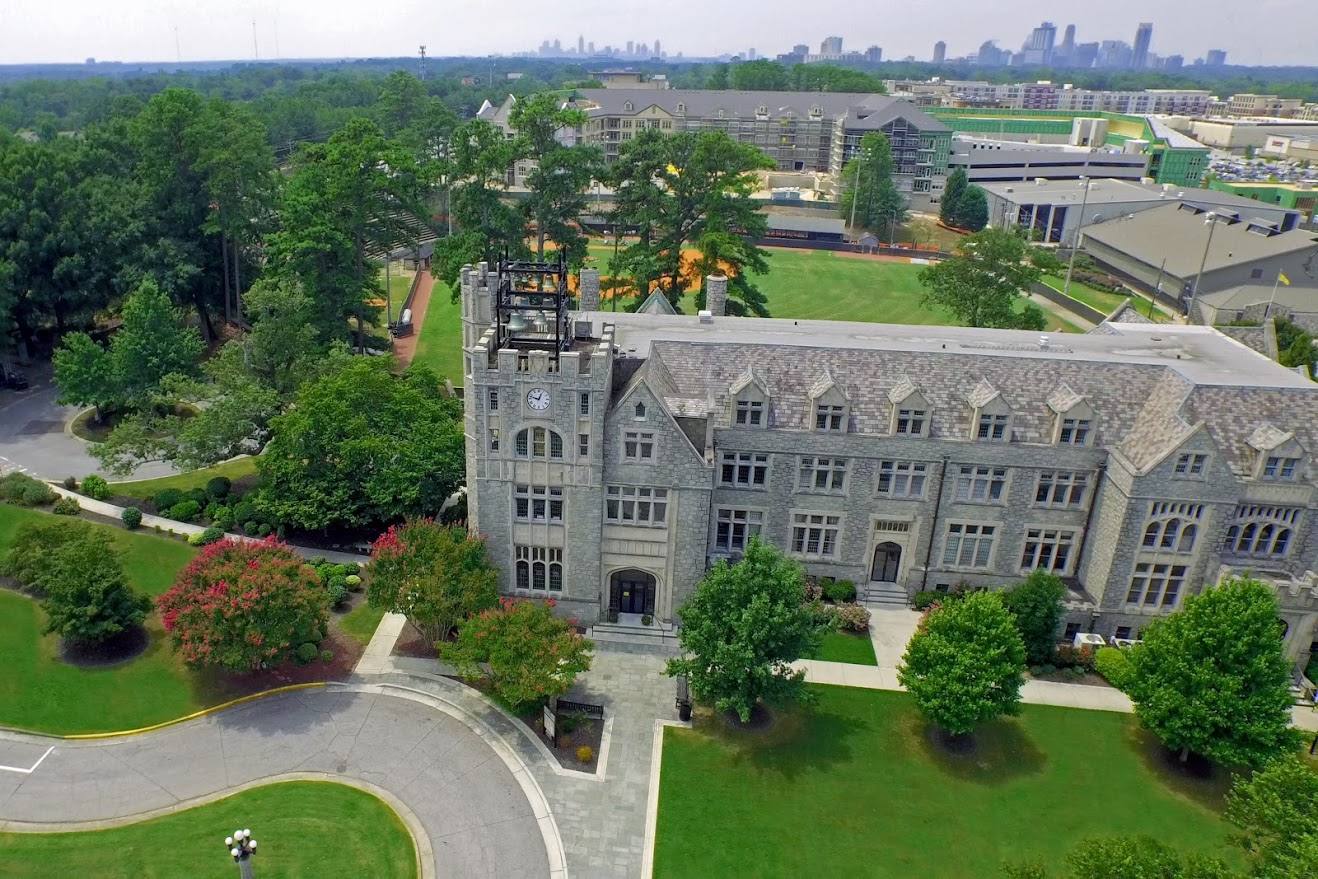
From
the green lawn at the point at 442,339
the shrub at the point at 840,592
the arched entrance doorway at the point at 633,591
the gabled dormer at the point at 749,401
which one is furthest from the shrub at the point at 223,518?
the shrub at the point at 840,592

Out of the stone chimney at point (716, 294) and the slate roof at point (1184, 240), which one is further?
the slate roof at point (1184, 240)

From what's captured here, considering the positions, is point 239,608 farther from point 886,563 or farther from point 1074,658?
point 1074,658

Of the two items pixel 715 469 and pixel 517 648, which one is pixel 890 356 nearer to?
pixel 715 469

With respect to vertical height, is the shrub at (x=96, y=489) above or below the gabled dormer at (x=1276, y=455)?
below

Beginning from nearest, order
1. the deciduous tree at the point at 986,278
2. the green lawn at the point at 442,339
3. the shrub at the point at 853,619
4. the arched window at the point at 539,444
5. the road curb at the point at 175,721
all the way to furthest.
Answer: the road curb at the point at 175,721, the arched window at the point at 539,444, the shrub at the point at 853,619, the deciduous tree at the point at 986,278, the green lawn at the point at 442,339

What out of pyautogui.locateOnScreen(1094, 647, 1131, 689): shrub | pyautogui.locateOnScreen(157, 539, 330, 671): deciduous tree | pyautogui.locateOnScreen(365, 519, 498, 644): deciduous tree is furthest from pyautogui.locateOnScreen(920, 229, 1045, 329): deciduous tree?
pyautogui.locateOnScreen(157, 539, 330, 671): deciduous tree

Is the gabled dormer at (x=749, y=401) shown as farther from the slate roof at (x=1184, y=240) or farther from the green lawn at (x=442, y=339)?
the slate roof at (x=1184, y=240)

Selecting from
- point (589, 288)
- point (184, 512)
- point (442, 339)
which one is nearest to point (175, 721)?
point (184, 512)
